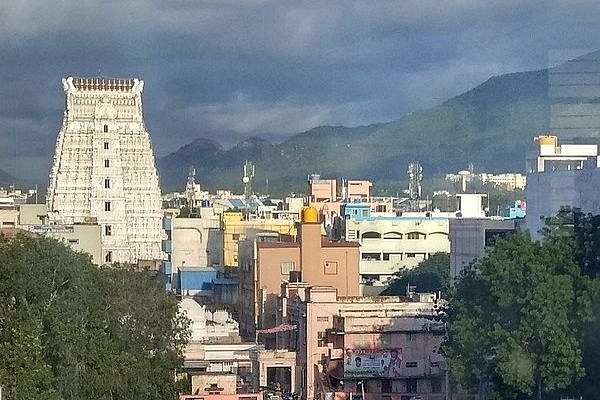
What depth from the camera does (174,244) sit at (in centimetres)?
3522

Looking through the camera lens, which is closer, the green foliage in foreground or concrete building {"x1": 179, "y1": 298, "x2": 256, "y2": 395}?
the green foliage in foreground

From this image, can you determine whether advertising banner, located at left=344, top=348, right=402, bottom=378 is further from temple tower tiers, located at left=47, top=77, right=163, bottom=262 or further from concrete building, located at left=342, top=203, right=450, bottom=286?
concrete building, located at left=342, top=203, right=450, bottom=286

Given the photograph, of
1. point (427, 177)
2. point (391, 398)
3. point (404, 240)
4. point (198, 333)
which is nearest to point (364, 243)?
point (404, 240)

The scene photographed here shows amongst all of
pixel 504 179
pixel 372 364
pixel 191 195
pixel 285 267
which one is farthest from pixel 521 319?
pixel 504 179

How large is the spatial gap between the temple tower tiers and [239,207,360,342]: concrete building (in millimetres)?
9286

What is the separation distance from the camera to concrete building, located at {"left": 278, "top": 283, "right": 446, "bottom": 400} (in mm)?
17875

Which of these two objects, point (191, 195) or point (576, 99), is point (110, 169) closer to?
point (576, 99)

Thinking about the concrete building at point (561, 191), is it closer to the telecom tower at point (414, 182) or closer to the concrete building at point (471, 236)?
the concrete building at point (471, 236)

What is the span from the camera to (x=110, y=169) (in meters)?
33.7

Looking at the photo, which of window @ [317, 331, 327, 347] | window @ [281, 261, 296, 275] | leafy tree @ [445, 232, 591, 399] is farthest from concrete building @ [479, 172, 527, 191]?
leafy tree @ [445, 232, 591, 399]

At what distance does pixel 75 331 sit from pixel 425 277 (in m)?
16.9

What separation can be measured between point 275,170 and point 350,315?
53.1 metres

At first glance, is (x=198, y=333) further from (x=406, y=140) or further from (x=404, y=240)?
(x=406, y=140)

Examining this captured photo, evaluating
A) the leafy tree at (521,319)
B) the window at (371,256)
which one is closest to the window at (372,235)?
the window at (371,256)
